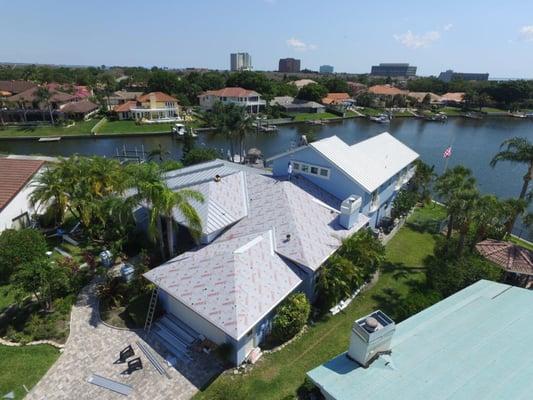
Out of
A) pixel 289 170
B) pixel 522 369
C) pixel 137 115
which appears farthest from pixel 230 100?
pixel 522 369

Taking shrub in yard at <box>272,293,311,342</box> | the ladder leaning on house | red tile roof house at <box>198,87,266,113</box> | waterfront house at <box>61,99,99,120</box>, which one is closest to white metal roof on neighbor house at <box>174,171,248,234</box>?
the ladder leaning on house

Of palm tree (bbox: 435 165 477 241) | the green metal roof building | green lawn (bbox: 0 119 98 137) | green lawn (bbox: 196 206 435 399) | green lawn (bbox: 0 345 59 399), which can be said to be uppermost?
palm tree (bbox: 435 165 477 241)

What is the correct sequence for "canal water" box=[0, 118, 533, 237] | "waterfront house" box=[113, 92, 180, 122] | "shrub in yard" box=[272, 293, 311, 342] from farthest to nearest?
"waterfront house" box=[113, 92, 180, 122] < "canal water" box=[0, 118, 533, 237] < "shrub in yard" box=[272, 293, 311, 342]

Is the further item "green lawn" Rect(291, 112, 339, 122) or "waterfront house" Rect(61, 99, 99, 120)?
"green lawn" Rect(291, 112, 339, 122)

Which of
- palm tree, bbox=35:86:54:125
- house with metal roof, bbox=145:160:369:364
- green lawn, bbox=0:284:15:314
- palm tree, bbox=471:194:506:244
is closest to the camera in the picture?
house with metal roof, bbox=145:160:369:364

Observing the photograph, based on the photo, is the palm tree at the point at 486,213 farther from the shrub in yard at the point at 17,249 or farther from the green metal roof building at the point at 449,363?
the shrub in yard at the point at 17,249

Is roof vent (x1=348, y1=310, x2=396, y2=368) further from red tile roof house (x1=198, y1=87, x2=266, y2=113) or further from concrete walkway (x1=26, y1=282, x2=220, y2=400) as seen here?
red tile roof house (x1=198, y1=87, x2=266, y2=113)

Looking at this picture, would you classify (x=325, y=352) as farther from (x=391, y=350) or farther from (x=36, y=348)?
(x=36, y=348)
